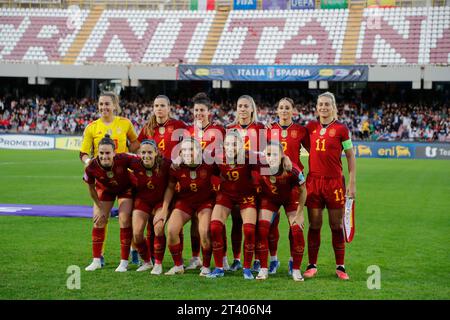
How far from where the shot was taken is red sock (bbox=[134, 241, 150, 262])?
7.38m

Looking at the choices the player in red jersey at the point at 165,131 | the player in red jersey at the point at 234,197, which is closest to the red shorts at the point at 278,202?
the player in red jersey at the point at 234,197

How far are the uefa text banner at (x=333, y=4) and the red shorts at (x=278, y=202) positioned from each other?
33057 millimetres

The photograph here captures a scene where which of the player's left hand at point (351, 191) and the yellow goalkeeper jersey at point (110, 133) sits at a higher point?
the yellow goalkeeper jersey at point (110, 133)

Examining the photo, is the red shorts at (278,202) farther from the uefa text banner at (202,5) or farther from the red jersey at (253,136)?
the uefa text banner at (202,5)

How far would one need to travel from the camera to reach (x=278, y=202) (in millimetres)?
7172

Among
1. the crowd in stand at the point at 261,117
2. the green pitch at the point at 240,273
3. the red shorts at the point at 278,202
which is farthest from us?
the crowd in stand at the point at 261,117

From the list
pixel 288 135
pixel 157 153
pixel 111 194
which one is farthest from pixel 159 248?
pixel 288 135

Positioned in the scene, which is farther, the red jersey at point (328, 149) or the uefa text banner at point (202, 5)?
the uefa text banner at point (202, 5)

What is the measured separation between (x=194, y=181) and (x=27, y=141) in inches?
1039

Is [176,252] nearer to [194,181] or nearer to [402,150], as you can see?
[194,181]

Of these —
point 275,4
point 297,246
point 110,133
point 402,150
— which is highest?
point 275,4

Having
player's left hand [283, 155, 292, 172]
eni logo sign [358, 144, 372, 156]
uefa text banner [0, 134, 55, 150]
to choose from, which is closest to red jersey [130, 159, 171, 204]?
player's left hand [283, 155, 292, 172]

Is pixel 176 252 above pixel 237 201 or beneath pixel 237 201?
beneath

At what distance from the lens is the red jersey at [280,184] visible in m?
6.90
